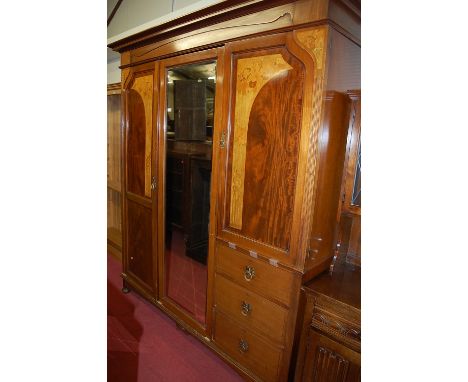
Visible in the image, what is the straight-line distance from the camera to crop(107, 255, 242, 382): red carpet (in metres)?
1.87

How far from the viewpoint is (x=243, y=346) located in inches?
68.3

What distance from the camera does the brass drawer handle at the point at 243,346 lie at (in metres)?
1.72

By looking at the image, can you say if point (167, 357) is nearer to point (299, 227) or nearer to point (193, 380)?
point (193, 380)

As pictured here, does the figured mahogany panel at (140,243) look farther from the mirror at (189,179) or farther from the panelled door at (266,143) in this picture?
the panelled door at (266,143)

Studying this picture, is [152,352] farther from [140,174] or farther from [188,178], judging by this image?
[188,178]

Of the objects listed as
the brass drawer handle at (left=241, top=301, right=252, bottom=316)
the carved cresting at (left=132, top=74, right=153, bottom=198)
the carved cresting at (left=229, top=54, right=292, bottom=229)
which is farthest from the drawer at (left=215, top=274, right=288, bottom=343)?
the carved cresting at (left=132, top=74, right=153, bottom=198)

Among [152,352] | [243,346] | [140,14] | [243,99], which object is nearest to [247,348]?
[243,346]

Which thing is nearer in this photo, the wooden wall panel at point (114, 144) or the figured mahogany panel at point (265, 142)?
the figured mahogany panel at point (265, 142)

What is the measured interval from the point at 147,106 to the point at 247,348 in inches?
72.7

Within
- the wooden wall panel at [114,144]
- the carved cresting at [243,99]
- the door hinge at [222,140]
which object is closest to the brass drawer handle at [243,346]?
the carved cresting at [243,99]

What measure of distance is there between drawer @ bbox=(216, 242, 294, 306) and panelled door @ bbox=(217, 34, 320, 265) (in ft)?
0.23

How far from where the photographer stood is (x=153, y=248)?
2320mm
